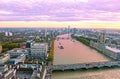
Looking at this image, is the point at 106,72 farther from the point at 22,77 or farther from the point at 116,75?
the point at 22,77

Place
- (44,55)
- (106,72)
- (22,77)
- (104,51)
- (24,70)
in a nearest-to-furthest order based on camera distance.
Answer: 1. (22,77)
2. (24,70)
3. (106,72)
4. (44,55)
5. (104,51)

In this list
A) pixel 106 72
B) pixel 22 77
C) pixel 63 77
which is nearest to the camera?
pixel 22 77

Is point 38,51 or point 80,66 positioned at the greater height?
point 38,51

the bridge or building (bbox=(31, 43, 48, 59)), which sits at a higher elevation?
building (bbox=(31, 43, 48, 59))

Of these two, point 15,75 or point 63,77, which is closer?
point 15,75

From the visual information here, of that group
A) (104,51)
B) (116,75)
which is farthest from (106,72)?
(104,51)

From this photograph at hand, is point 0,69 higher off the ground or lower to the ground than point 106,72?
higher

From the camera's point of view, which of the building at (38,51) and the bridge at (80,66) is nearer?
the bridge at (80,66)

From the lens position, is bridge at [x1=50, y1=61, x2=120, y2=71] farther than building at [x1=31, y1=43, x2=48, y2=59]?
No

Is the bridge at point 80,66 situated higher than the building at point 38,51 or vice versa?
the building at point 38,51

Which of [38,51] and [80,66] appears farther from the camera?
[38,51]
